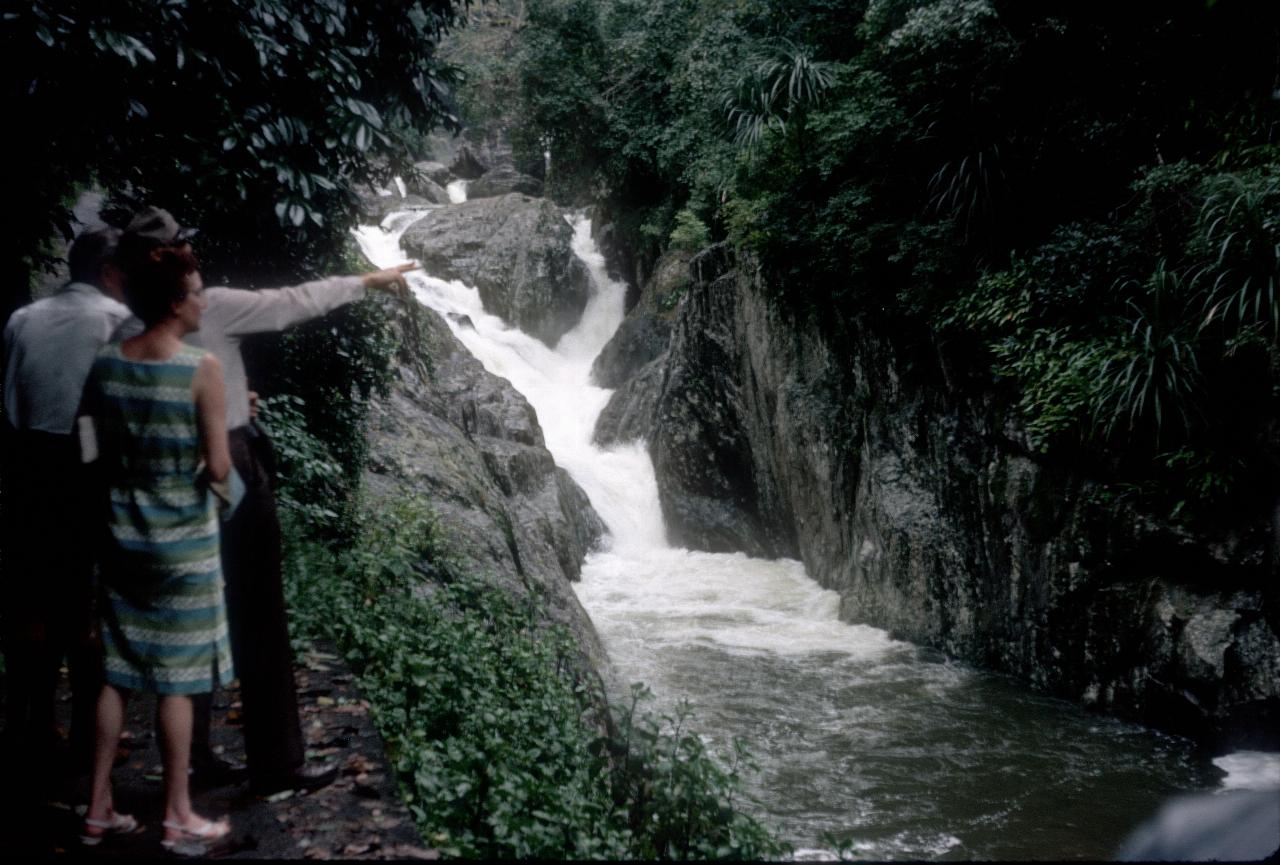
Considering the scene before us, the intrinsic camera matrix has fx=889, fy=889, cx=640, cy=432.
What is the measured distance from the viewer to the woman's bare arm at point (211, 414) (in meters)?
2.40

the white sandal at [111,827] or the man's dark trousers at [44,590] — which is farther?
the man's dark trousers at [44,590]

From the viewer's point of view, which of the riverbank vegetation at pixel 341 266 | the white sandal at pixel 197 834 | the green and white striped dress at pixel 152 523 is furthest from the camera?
the riverbank vegetation at pixel 341 266

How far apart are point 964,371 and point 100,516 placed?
8.07 metres

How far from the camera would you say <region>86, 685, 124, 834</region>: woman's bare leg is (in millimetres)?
2447

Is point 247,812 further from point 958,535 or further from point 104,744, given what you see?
point 958,535

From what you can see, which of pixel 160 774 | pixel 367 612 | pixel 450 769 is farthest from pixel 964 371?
pixel 160 774

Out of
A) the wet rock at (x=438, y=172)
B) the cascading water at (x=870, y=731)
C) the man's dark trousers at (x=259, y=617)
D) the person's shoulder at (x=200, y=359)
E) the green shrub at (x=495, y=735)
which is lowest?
the cascading water at (x=870, y=731)

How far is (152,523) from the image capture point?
2389 mm

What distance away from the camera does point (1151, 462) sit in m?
7.00

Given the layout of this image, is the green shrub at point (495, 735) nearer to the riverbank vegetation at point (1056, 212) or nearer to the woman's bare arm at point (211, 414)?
the woman's bare arm at point (211, 414)

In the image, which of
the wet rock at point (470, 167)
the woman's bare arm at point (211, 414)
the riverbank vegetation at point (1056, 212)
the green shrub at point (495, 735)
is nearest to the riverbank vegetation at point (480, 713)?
the green shrub at point (495, 735)

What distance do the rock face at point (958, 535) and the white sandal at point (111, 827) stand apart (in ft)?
22.3

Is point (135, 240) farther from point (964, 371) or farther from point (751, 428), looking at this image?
point (751, 428)

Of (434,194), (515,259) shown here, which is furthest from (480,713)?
(434,194)
